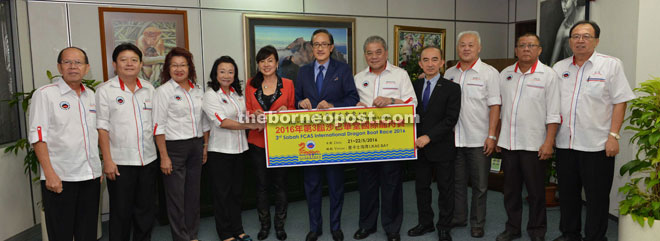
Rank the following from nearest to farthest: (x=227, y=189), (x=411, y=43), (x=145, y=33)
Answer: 1. (x=227, y=189)
2. (x=145, y=33)
3. (x=411, y=43)

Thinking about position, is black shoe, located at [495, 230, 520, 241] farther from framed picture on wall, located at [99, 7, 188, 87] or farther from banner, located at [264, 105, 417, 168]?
framed picture on wall, located at [99, 7, 188, 87]

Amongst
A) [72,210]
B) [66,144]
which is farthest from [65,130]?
[72,210]

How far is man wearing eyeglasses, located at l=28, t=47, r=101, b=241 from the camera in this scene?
2354 millimetres

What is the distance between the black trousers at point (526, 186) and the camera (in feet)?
10.1

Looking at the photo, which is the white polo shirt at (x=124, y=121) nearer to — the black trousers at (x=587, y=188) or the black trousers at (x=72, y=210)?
the black trousers at (x=72, y=210)

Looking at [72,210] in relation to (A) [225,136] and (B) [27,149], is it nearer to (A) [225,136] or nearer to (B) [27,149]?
(A) [225,136]

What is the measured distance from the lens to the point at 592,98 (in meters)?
2.82

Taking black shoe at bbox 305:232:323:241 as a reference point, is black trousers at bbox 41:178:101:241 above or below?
above

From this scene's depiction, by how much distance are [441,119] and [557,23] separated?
212 centimetres

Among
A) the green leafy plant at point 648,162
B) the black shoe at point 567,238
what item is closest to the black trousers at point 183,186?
the black shoe at point 567,238

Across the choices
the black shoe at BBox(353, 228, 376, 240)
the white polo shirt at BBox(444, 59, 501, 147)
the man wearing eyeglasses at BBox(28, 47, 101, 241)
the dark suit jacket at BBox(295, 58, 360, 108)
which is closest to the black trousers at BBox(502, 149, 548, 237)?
the white polo shirt at BBox(444, 59, 501, 147)

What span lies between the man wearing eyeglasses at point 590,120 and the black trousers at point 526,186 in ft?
0.54

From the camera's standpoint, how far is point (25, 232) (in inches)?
138

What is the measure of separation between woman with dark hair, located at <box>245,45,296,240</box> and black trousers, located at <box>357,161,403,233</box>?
63cm
